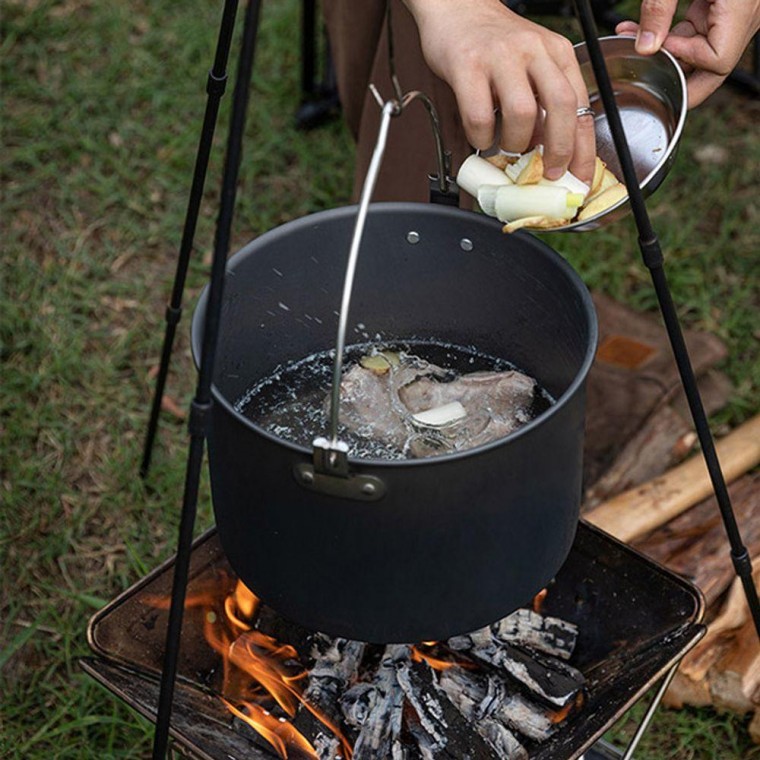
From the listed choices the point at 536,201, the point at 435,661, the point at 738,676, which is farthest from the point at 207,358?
the point at 738,676

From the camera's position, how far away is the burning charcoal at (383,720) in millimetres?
1764

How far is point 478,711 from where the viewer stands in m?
1.84

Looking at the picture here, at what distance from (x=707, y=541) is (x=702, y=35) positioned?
3.63ft

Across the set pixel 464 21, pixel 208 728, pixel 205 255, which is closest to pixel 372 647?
pixel 208 728

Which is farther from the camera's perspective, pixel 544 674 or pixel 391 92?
pixel 391 92

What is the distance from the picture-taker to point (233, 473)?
1492mm

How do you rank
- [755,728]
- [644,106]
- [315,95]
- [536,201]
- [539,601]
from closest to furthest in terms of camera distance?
[536,201] < [644,106] < [539,601] < [755,728] < [315,95]

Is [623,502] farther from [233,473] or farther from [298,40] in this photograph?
[298,40]

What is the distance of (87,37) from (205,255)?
1164 millimetres

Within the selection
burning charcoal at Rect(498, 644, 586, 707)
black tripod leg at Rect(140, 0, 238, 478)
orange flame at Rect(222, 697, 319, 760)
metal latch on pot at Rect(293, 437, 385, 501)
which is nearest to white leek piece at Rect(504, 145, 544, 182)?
black tripod leg at Rect(140, 0, 238, 478)

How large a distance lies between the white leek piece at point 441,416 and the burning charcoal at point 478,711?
46 cm

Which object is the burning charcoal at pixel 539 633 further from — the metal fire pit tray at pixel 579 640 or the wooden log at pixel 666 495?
the wooden log at pixel 666 495

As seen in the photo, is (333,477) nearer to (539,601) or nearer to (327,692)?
(327,692)

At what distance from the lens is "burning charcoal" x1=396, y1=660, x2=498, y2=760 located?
5.74ft
